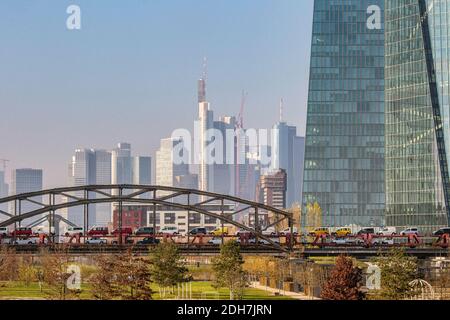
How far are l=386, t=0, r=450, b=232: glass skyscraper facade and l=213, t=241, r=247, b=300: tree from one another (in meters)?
74.6

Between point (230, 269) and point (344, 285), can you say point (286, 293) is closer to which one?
point (230, 269)

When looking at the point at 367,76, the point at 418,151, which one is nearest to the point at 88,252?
the point at 418,151

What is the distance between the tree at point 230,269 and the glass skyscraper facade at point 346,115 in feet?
291

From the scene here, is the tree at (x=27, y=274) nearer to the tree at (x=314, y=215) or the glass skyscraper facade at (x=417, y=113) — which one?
the glass skyscraper facade at (x=417, y=113)

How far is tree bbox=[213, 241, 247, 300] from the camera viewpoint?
73.5 meters

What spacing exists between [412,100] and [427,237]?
116 feet

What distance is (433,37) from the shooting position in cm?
14700

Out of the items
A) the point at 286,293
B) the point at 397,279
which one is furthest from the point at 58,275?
the point at 286,293

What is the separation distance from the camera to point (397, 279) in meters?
57.5

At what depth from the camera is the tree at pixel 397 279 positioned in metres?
55.6

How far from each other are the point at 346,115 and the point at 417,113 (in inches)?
730

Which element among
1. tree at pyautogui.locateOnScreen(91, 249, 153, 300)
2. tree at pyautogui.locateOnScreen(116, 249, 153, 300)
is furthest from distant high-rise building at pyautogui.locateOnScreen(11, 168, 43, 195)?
tree at pyautogui.locateOnScreen(116, 249, 153, 300)

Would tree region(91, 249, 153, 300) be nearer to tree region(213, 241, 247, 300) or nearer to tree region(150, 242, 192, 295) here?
tree region(150, 242, 192, 295)

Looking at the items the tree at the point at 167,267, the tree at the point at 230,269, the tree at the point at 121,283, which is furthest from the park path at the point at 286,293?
the tree at the point at 121,283
